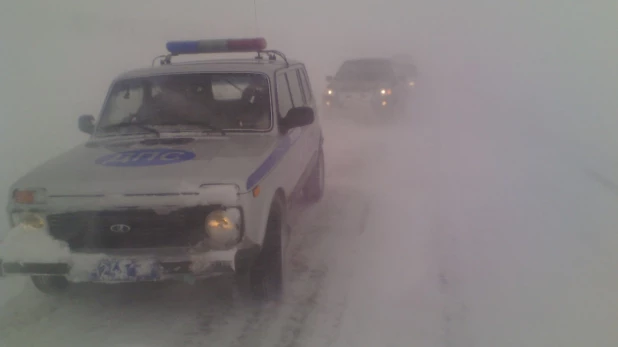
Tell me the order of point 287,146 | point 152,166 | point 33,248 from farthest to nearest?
point 287,146
point 152,166
point 33,248

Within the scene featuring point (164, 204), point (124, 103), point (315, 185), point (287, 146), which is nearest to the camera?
point (164, 204)

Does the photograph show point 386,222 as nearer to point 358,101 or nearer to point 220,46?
point 220,46

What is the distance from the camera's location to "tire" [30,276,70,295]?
4.39 meters

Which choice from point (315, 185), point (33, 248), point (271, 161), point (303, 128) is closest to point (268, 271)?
point (271, 161)

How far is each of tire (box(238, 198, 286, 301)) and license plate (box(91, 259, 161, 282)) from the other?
781 mm

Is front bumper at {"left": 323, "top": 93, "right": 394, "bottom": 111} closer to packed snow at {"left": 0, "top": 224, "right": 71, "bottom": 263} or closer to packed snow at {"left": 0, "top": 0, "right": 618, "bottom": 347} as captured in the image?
packed snow at {"left": 0, "top": 0, "right": 618, "bottom": 347}

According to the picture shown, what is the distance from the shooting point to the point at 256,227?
3.85 meters

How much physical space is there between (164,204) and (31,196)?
97 centimetres

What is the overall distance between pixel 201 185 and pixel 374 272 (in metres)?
1.91

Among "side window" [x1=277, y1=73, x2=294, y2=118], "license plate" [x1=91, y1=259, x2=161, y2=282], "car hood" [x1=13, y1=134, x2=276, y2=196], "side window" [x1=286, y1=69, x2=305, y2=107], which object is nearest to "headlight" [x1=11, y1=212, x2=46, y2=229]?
"car hood" [x1=13, y1=134, x2=276, y2=196]

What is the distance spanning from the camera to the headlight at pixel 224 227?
3.68m

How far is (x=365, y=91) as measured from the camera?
1399cm

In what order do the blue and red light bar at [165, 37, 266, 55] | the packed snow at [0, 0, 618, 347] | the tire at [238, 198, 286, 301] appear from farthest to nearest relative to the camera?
1. the blue and red light bar at [165, 37, 266, 55]
2. the tire at [238, 198, 286, 301]
3. the packed snow at [0, 0, 618, 347]

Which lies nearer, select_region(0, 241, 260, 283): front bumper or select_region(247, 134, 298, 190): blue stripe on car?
select_region(0, 241, 260, 283): front bumper
